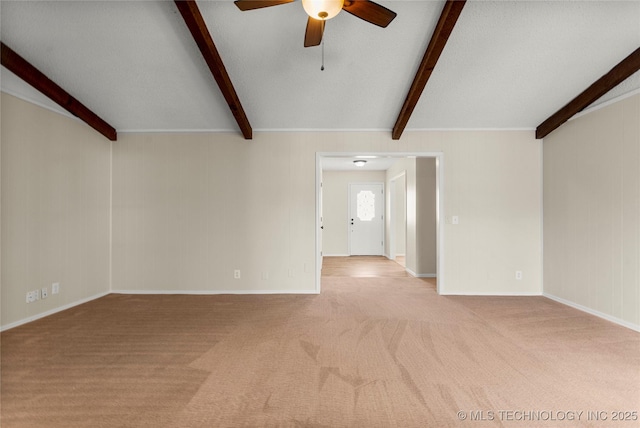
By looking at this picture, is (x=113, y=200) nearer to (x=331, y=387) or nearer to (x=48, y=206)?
(x=48, y=206)

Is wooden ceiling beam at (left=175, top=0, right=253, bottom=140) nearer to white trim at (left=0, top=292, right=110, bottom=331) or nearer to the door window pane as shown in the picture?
white trim at (left=0, top=292, right=110, bottom=331)

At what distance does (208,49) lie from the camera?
2805 mm

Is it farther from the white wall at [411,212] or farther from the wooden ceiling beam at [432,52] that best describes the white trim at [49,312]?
the white wall at [411,212]

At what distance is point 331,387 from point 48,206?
3.88 metres

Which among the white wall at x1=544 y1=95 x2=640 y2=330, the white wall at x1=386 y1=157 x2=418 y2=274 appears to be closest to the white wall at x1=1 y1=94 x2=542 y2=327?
the white wall at x1=544 y1=95 x2=640 y2=330

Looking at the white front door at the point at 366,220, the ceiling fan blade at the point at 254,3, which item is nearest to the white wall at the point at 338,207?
the white front door at the point at 366,220

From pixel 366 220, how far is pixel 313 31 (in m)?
6.61

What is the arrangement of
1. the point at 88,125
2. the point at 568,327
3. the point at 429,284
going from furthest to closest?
1. the point at 429,284
2. the point at 88,125
3. the point at 568,327

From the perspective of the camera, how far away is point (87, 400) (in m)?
1.88

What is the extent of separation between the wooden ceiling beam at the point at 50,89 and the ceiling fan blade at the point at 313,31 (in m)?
2.89

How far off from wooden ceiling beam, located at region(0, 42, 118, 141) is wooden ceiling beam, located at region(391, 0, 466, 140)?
158 inches

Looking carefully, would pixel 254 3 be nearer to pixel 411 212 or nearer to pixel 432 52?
pixel 432 52

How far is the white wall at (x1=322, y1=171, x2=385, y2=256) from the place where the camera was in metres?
8.52

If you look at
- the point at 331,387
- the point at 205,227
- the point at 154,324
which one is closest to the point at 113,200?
the point at 205,227
